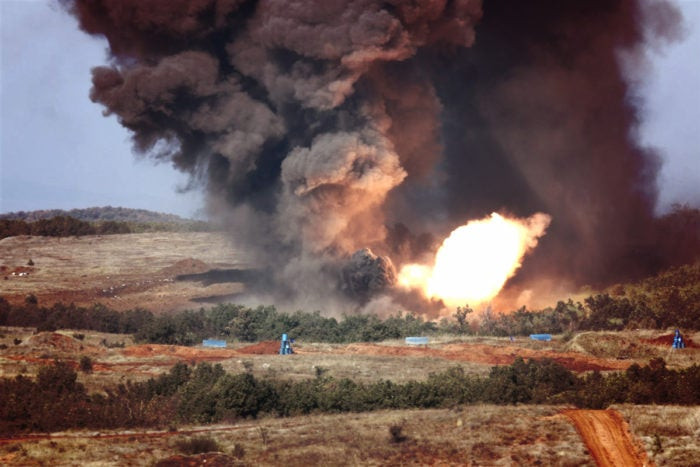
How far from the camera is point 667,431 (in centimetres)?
2431

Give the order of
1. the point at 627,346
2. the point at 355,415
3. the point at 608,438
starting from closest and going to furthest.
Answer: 1. the point at 608,438
2. the point at 355,415
3. the point at 627,346

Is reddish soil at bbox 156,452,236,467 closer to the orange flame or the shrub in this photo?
the shrub

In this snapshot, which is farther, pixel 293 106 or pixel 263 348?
pixel 293 106

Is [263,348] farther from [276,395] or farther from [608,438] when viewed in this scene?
[608,438]

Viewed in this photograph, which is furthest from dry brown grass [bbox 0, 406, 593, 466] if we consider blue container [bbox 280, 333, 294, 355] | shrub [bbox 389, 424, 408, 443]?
blue container [bbox 280, 333, 294, 355]

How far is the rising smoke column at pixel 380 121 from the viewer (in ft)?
178

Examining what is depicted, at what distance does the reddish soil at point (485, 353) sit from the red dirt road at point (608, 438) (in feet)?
49.1

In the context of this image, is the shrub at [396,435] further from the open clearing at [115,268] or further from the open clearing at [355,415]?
the open clearing at [115,268]

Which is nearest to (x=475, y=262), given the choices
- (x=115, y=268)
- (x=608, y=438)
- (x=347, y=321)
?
(x=347, y=321)

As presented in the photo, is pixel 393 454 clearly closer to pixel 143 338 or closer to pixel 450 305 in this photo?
pixel 143 338

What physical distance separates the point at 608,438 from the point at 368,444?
7002 mm

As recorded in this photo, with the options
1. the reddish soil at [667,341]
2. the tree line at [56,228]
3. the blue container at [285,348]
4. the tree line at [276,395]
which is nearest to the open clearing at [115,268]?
the tree line at [56,228]

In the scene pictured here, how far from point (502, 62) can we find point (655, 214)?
18189 millimetres

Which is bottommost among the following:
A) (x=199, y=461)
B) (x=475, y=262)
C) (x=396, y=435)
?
(x=199, y=461)
